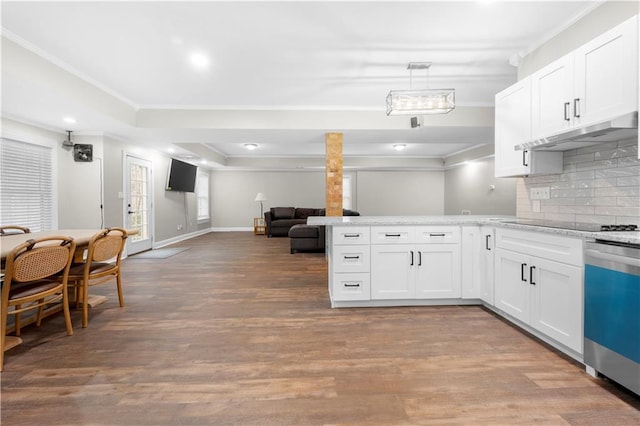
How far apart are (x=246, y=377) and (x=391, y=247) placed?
5.78ft

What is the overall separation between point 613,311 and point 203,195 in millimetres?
10037

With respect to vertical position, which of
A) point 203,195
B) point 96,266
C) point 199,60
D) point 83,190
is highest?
point 199,60

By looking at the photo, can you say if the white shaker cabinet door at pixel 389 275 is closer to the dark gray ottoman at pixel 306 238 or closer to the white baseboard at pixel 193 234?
the dark gray ottoman at pixel 306 238

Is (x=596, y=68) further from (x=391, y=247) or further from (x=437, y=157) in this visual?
(x=437, y=157)

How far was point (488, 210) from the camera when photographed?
796 cm

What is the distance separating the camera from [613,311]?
166 centimetres

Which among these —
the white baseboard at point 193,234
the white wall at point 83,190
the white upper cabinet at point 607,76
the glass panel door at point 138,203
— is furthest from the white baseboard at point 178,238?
the white upper cabinet at point 607,76

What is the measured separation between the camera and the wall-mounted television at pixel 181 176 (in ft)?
24.0

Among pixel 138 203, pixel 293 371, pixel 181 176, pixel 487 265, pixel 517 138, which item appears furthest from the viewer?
pixel 181 176

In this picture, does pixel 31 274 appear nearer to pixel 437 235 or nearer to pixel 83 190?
pixel 437 235

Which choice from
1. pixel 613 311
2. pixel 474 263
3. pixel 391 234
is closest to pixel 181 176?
pixel 391 234

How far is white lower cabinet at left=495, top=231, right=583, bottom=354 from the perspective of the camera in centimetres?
193

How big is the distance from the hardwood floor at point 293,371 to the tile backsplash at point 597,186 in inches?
43.7

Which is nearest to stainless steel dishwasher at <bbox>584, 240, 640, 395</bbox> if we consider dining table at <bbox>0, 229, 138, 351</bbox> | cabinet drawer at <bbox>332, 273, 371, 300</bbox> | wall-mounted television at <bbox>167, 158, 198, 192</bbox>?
cabinet drawer at <bbox>332, 273, 371, 300</bbox>
